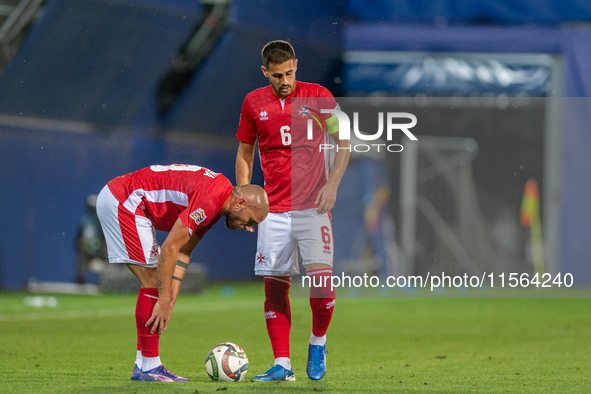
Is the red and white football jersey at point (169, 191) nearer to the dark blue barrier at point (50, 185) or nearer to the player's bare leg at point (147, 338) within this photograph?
the player's bare leg at point (147, 338)

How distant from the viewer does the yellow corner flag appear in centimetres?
1811

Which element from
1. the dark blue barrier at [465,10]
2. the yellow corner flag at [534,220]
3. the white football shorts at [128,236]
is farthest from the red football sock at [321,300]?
the yellow corner flag at [534,220]

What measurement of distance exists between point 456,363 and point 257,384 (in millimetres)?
1946

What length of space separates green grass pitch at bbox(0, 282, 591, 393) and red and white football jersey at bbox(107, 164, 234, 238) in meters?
1.04

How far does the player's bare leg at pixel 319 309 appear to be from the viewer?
5371 millimetres

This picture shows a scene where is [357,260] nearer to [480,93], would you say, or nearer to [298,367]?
[480,93]

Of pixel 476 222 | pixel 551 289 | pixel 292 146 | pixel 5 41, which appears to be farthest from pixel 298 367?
pixel 476 222

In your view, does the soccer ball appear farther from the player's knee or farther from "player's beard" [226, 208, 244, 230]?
"player's beard" [226, 208, 244, 230]

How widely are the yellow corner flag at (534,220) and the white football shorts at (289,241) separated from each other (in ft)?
43.9

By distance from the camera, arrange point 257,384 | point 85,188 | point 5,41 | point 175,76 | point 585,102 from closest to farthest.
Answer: point 257,384 → point 5,41 → point 85,188 → point 175,76 → point 585,102

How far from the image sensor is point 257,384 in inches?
201

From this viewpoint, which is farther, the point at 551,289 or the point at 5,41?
the point at 551,289

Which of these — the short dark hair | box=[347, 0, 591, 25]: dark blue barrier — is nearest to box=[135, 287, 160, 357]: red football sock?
the short dark hair

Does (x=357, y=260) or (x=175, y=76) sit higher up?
(x=175, y=76)
